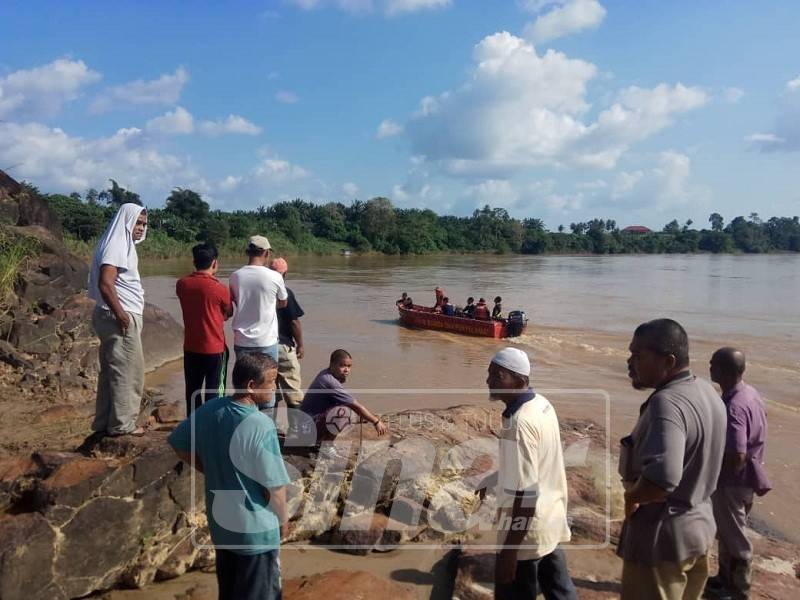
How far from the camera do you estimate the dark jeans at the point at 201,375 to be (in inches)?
181

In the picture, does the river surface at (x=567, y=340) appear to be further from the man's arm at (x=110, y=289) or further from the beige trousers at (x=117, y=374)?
the man's arm at (x=110, y=289)

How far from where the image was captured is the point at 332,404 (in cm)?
496

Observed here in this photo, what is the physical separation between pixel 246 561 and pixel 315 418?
7.37 feet

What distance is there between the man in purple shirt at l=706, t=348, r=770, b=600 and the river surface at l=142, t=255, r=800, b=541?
254 cm

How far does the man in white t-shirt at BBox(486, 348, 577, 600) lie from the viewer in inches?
112

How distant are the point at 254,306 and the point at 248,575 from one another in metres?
2.38

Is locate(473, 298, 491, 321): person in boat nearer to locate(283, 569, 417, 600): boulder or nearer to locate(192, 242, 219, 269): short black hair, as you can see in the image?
locate(192, 242, 219, 269): short black hair

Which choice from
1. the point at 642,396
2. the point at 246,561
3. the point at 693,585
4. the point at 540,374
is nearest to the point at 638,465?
the point at 693,585

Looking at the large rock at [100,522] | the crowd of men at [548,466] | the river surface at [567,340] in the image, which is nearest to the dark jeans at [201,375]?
the large rock at [100,522]

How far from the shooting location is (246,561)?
2.73m

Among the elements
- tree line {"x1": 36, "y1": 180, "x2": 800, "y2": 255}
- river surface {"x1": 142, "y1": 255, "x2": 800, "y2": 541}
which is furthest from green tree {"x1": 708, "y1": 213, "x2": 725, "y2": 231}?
river surface {"x1": 142, "y1": 255, "x2": 800, "y2": 541}

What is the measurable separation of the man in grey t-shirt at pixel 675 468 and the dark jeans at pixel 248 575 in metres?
1.51

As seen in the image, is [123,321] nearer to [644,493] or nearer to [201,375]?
[201,375]

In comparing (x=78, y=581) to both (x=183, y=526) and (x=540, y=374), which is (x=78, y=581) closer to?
(x=183, y=526)
